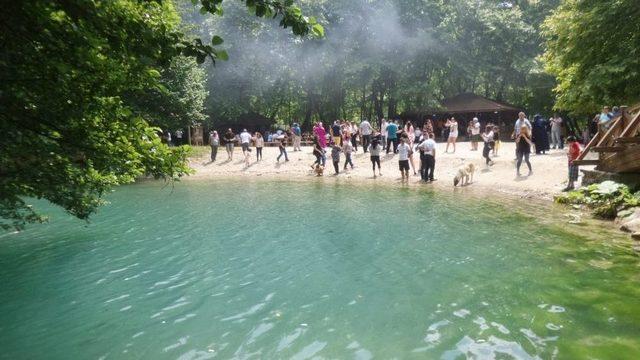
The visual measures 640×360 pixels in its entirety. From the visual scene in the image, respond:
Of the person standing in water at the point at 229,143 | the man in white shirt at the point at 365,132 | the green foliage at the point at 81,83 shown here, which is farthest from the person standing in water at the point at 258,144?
the green foliage at the point at 81,83

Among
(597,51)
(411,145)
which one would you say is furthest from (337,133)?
(597,51)

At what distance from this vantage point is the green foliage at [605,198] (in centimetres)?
1055

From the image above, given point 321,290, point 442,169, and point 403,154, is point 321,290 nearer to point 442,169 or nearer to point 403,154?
point 403,154

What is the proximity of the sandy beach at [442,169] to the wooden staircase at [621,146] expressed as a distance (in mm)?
2137

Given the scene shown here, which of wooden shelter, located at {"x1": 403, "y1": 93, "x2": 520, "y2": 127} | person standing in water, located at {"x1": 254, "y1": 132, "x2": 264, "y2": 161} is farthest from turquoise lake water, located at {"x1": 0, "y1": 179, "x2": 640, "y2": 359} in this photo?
wooden shelter, located at {"x1": 403, "y1": 93, "x2": 520, "y2": 127}

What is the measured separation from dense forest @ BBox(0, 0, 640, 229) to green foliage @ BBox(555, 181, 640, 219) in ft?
20.7

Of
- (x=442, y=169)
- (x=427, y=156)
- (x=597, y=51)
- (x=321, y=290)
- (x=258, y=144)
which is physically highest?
(x=597, y=51)

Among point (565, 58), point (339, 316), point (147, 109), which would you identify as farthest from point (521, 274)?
point (147, 109)

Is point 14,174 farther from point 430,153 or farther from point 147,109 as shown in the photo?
point 147,109

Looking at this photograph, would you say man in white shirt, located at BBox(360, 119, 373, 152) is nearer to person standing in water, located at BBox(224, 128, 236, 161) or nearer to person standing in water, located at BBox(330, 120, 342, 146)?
person standing in water, located at BBox(330, 120, 342, 146)

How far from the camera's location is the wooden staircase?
11.1m

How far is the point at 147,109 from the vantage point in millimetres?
26594

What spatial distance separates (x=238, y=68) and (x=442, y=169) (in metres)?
24.7

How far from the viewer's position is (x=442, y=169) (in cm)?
2130
